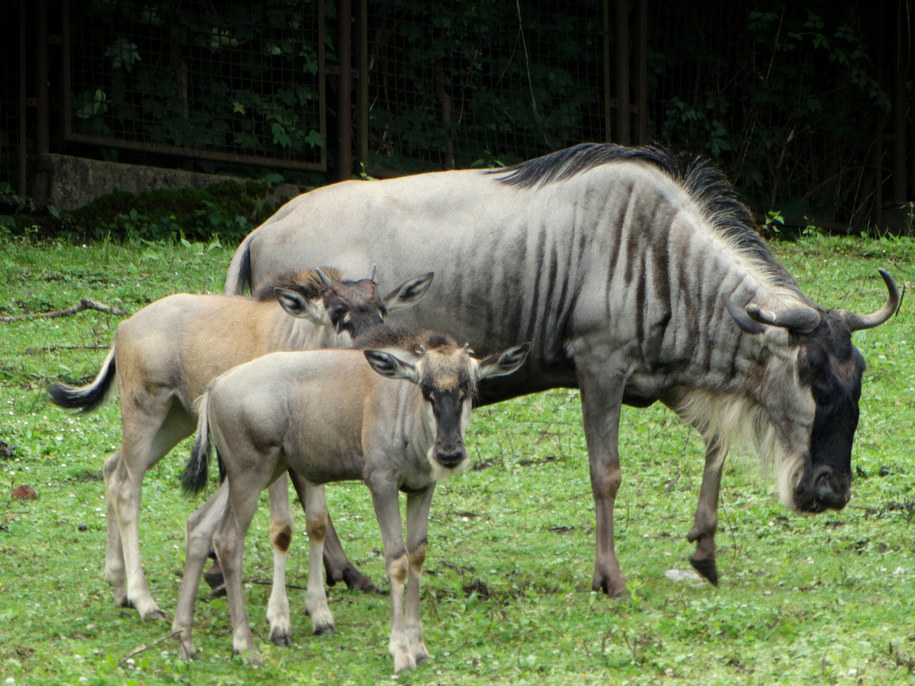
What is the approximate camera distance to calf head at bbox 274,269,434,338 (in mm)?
6543

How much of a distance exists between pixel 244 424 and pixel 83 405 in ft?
5.15

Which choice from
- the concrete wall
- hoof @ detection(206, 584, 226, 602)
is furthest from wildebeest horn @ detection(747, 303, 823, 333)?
the concrete wall

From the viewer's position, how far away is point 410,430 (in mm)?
5711

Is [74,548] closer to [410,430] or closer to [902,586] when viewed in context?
[410,430]

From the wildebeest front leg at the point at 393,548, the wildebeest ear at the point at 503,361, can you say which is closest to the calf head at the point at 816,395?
the wildebeest ear at the point at 503,361

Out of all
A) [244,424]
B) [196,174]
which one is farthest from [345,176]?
[244,424]

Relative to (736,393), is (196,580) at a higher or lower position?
lower

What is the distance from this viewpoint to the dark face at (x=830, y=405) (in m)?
6.71

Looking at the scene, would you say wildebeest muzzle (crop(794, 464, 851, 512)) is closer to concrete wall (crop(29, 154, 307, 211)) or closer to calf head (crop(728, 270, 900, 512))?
calf head (crop(728, 270, 900, 512))

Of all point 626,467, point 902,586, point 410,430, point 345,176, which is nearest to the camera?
point 410,430

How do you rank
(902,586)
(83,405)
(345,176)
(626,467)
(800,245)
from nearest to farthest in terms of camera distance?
(902,586) < (83,405) < (626,467) < (345,176) < (800,245)

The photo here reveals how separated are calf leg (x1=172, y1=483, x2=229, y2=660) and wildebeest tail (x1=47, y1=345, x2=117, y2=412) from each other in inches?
48.7

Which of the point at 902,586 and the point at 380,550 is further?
the point at 380,550

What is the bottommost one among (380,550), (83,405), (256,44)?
(380,550)
